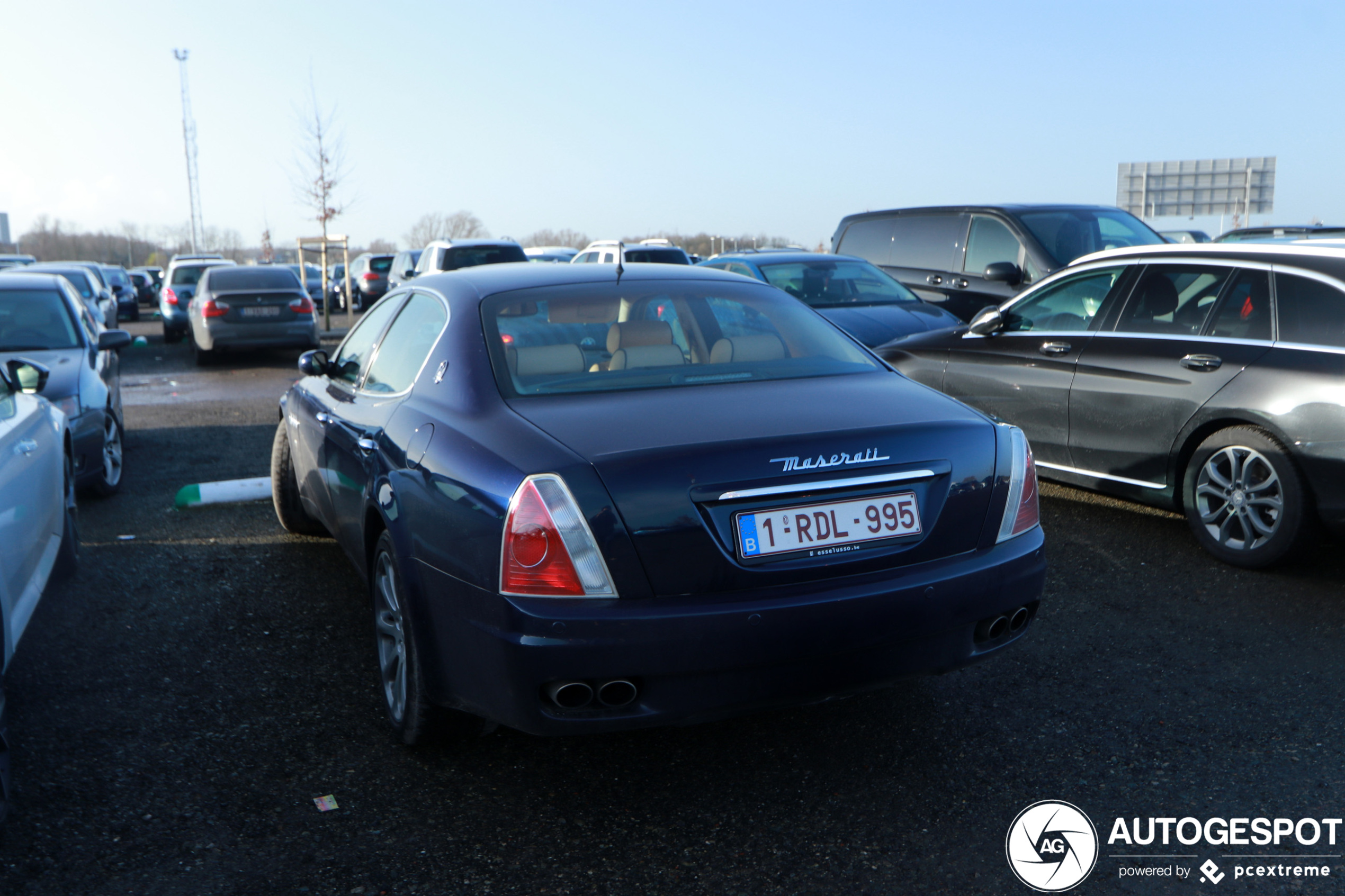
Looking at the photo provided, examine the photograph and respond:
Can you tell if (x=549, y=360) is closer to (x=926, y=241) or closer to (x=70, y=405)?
(x=70, y=405)

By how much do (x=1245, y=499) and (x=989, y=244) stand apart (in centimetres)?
610

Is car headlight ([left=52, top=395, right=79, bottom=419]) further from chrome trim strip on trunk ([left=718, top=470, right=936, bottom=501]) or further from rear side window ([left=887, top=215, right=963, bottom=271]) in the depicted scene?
rear side window ([left=887, top=215, right=963, bottom=271])

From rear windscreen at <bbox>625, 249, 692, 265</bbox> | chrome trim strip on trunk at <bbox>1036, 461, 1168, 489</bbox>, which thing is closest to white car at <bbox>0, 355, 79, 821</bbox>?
chrome trim strip on trunk at <bbox>1036, 461, 1168, 489</bbox>

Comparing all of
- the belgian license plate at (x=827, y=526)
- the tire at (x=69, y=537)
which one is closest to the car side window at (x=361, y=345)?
the tire at (x=69, y=537)

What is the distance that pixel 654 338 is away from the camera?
12.3 feet

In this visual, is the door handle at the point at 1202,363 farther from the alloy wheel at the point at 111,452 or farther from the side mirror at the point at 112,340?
the side mirror at the point at 112,340

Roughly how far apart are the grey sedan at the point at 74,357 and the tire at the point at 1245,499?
6225 mm

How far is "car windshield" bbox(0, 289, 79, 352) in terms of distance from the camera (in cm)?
757

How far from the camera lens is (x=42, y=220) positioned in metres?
99.7

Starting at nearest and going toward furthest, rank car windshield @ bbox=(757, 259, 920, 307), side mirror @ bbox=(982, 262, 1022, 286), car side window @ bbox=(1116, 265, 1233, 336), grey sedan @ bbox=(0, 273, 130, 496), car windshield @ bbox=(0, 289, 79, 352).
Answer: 1. car side window @ bbox=(1116, 265, 1233, 336)
2. grey sedan @ bbox=(0, 273, 130, 496)
3. car windshield @ bbox=(0, 289, 79, 352)
4. car windshield @ bbox=(757, 259, 920, 307)
5. side mirror @ bbox=(982, 262, 1022, 286)

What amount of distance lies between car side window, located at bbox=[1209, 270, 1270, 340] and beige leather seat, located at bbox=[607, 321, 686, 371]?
124 inches

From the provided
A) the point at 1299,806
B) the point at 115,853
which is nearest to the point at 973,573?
the point at 1299,806

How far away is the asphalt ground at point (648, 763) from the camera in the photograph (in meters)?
2.77

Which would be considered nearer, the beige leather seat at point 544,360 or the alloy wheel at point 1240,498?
the beige leather seat at point 544,360
